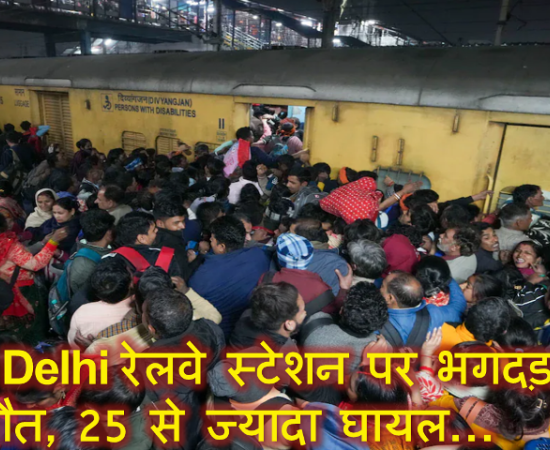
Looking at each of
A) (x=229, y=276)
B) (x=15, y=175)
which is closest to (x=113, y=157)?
(x=15, y=175)

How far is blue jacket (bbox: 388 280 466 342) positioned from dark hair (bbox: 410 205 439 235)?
734 mm

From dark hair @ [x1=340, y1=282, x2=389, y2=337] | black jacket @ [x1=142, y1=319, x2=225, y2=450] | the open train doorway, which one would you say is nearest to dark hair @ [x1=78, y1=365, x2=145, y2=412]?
black jacket @ [x1=142, y1=319, x2=225, y2=450]

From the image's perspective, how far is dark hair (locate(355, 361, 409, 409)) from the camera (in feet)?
4.38

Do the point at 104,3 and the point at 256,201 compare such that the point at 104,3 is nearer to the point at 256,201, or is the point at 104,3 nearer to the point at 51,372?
the point at 256,201

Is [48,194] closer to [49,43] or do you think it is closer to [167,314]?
[167,314]

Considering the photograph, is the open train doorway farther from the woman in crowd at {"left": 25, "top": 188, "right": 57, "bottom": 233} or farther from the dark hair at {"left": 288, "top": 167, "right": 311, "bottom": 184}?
the woman in crowd at {"left": 25, "top": 188, "right": 57, "bottom": 233}

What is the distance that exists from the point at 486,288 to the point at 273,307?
4.10 feet

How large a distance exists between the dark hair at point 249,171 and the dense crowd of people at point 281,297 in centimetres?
28

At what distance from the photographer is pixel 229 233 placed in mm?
2240

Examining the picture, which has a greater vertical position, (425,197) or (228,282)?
(425,197)

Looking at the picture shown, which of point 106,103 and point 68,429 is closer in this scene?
point 68,429

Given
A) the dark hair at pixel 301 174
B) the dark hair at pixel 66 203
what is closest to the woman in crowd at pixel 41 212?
the dark hair at pixel 66 203

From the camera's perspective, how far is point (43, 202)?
10.4 ft

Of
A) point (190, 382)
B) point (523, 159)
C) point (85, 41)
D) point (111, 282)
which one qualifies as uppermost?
point (85, 41)
